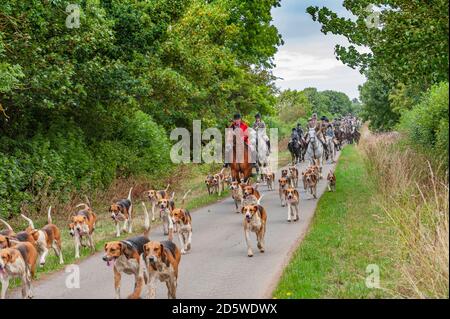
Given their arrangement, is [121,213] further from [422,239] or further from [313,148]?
[313,148]

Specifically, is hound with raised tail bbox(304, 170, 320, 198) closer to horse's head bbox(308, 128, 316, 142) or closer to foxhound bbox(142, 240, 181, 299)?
horse's head bbox(308, 128, 316, 142)

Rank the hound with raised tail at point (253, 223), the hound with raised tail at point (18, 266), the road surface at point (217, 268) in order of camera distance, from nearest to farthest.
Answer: the hound with raised tail at point (18, 266) → the road surface at point (217, 268) → the hound with raised tail at point (253, 223)

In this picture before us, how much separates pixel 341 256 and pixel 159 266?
159 inches

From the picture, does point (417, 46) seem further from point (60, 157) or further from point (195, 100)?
point (195, 100)

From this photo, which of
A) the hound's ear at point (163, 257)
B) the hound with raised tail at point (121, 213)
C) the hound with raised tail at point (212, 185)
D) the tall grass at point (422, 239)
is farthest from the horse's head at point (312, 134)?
the hound's ear at point (163, 257)

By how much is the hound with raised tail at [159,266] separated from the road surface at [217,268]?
48cm

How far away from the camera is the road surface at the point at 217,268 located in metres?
8.67

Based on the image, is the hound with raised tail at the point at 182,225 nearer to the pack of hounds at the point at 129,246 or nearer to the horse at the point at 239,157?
the pack of hounds at the point at 129,246

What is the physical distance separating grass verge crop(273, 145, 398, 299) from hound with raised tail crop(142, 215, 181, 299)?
1521 mm

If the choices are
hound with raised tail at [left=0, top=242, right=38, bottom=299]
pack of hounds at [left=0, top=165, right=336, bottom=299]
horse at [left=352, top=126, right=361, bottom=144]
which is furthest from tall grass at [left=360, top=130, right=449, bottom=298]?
horse at [left=352, top=126, right=361, bottom=144]

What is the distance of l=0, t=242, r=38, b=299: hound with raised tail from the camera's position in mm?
8070

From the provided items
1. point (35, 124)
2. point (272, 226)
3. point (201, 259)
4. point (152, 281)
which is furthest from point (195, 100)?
point (152, 281)

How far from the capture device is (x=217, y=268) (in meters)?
10.2
